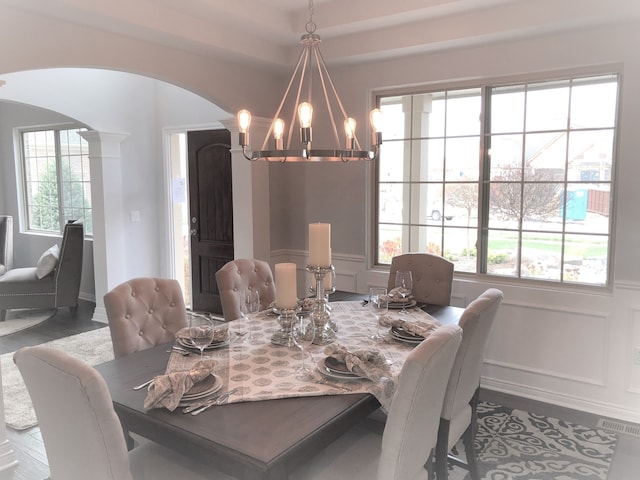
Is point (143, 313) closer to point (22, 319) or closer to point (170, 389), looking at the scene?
point (170, 389)

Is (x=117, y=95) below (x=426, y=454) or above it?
above

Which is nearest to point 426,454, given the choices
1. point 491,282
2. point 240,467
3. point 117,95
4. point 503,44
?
point 240,467

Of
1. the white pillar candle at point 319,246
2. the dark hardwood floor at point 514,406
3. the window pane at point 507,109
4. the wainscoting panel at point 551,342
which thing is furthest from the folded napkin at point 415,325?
the window pane at point 507,109

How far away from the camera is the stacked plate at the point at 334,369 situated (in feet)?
6.27

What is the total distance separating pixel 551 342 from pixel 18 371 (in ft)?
12.7

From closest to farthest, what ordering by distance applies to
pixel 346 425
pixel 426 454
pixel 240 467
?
pixel 240 467 < pixel 346 425 < pixel 426 454

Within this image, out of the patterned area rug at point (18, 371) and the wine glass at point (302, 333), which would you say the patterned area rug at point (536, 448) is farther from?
the patterned area rug at point (18, 371)

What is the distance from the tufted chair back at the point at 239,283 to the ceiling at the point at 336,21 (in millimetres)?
1528

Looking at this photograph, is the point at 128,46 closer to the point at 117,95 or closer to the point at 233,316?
the point at 233,316

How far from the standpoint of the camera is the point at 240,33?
367cm

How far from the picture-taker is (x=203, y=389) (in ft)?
5.91

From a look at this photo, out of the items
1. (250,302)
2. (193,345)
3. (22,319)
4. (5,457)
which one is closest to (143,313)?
(193,345)

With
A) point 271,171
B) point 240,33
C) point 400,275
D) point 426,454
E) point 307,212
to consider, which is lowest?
point 426,454

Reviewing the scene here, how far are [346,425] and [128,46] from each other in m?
2.67
